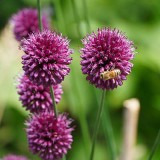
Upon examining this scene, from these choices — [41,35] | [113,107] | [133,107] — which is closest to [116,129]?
[113,107]

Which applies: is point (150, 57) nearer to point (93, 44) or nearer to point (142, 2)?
point (142, 2)

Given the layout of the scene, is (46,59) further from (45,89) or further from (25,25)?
(25,25)

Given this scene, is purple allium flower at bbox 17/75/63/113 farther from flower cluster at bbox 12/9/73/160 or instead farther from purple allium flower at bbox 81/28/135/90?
purple allium flower at bbox 81/28/135/90

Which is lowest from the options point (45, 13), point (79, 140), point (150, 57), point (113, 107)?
point (79, 140)

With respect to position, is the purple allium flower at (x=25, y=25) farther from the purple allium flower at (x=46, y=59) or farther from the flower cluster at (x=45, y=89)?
the purple allium flower at (x=46, y=59)

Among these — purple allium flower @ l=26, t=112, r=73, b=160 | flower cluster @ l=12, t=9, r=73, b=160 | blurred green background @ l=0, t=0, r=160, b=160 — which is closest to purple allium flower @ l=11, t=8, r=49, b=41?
flower cluster @ l=12, t=9, r=73, b=160

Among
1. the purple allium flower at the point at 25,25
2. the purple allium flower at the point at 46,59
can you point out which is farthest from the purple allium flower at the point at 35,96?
the purple allium flower at the point at 25,25

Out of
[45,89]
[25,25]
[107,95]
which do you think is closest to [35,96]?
[45,89]
